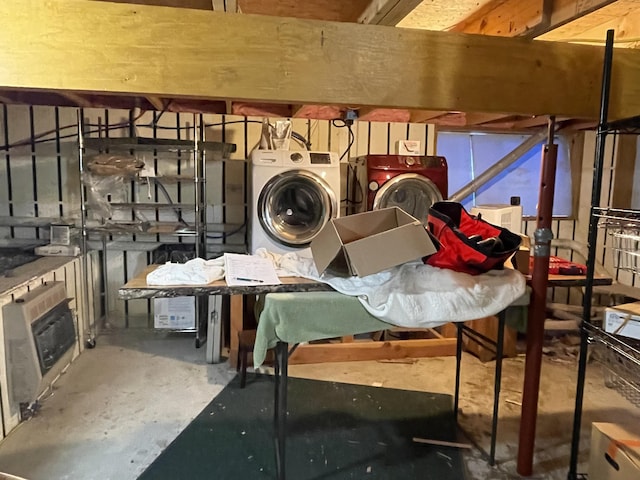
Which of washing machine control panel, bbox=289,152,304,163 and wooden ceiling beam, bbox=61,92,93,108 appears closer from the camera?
wooden ceiling beam, bbox=61,92,93,108

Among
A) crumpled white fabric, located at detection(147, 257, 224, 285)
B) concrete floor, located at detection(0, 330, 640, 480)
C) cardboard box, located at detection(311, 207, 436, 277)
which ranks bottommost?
concrete floor, located at detection(0, 330, 640, 480)

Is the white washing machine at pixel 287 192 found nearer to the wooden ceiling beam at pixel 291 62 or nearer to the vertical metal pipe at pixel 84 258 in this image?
the vertical metal pipe at pixel 84 258

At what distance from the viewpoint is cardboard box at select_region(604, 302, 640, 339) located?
1.85 metres

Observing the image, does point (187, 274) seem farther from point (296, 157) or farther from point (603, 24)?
point (603, 24)

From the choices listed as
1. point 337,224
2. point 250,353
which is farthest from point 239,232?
point 337,224

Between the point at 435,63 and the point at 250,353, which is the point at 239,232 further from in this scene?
the point at 435,63

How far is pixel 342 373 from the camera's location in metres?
3.33

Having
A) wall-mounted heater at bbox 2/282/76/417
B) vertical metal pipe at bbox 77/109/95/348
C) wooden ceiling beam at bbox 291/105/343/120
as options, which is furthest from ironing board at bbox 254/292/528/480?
vertical metal pipe at bbox 77/109/95/348

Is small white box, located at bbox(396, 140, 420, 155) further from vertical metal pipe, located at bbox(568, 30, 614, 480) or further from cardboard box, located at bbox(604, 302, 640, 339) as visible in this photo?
cardboard box, located at bbox(604, 302, 640, 339)

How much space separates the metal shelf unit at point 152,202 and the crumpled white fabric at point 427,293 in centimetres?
192

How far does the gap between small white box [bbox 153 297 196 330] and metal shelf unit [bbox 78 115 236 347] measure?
0.07m

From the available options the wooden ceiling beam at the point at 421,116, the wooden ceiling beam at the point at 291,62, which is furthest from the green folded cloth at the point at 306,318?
the wooden ceiling beam at the point at 421,116

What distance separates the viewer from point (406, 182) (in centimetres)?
359

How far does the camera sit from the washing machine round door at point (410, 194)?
139 inches
